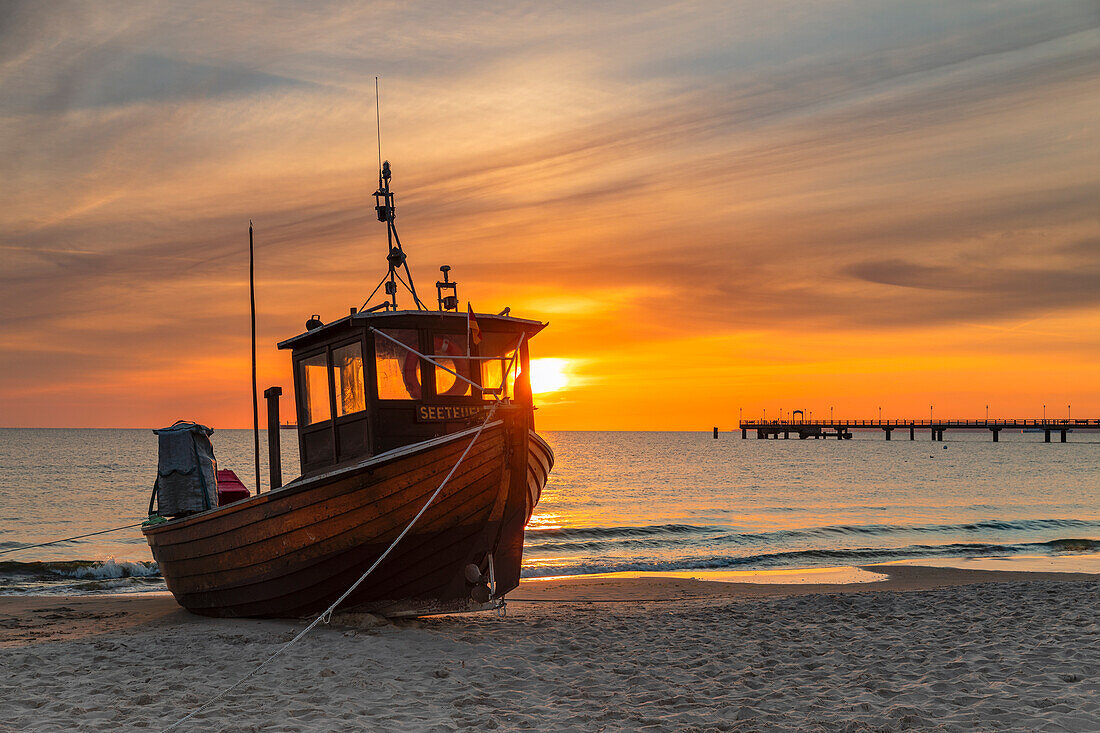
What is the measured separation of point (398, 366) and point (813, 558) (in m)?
15.6

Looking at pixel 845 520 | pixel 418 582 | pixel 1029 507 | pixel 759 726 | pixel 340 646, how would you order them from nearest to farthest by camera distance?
pixel 759 726, pixel 340 646, pixel 418 582, pixel 845 520, pixel 1029 507

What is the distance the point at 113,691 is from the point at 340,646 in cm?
233

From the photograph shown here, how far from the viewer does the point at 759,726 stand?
6434 mm

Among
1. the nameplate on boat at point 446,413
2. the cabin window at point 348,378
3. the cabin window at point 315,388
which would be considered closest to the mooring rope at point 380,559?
the nameplate on boat at point 446,413

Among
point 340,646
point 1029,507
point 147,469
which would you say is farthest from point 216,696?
point 147,469

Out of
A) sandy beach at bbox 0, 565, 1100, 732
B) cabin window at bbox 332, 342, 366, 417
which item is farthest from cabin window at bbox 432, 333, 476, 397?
sandy beach at bbox 0, 565, 1100, 732

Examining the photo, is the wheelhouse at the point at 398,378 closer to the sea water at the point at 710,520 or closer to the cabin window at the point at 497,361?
the cabin window at the point at 497,361

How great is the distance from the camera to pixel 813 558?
2181cm

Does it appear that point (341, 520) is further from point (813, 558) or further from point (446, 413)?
point (813, 558)

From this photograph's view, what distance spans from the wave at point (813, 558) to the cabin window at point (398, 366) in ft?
32.5

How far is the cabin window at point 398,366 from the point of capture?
9.92m

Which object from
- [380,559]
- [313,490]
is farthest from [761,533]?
[380,559]

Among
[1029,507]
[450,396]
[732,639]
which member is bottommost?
[1029,507]

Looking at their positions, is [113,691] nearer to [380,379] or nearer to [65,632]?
[380,379]
